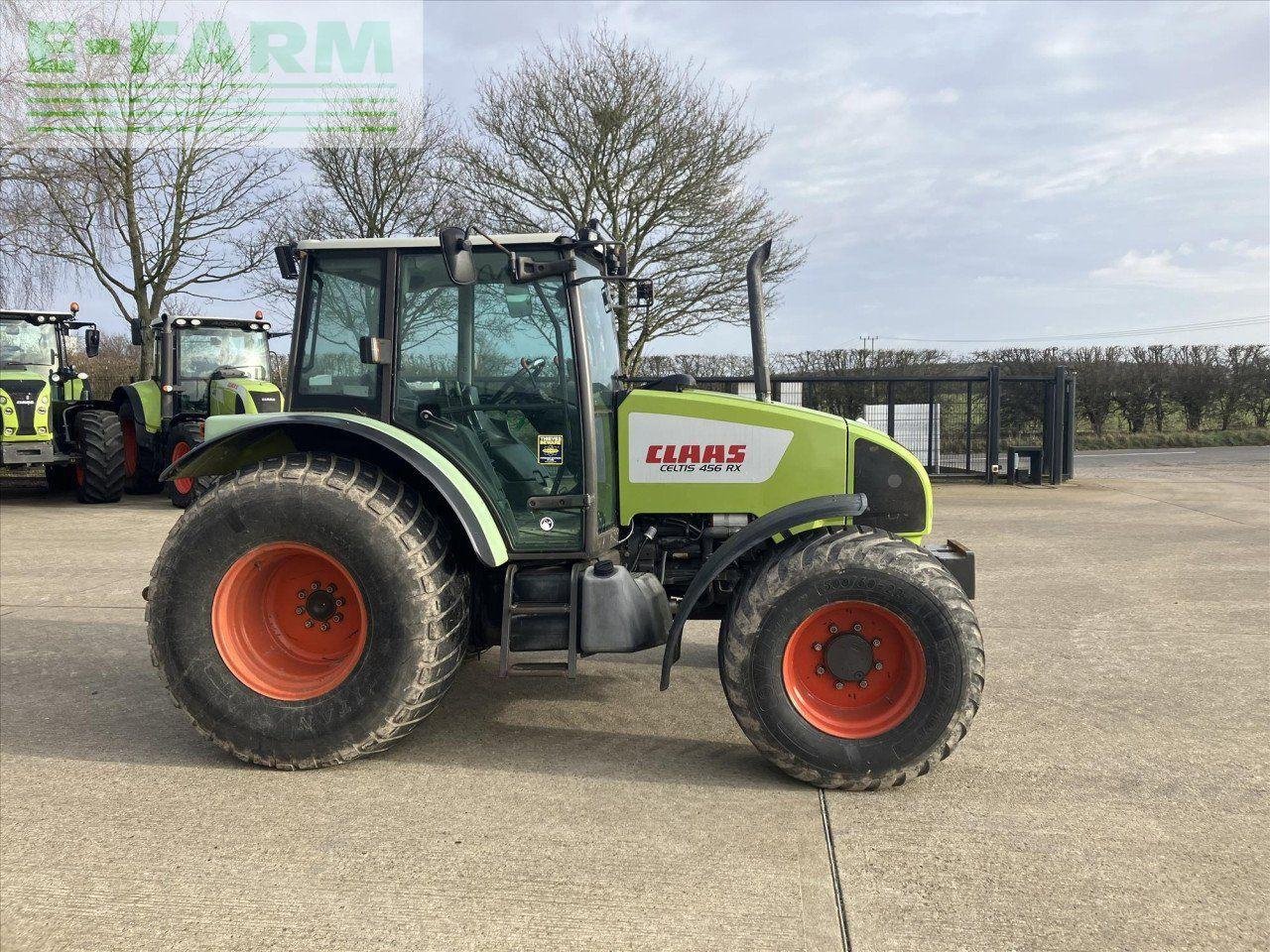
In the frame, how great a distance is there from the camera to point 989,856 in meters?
2.82

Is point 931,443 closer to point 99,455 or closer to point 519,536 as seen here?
point 99,455

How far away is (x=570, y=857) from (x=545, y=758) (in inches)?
32.0

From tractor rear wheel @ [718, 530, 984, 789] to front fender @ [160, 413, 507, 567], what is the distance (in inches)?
39.7

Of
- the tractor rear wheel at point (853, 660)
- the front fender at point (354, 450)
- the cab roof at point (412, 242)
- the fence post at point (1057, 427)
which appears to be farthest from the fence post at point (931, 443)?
the front fender at point (354, 450)

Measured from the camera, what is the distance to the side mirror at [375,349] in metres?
3.64

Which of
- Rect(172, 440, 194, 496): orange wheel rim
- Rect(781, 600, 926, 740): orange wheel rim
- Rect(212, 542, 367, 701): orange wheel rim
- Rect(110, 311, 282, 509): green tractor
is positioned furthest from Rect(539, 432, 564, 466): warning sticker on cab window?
Rect(172, 440, 194, 496): orange wheel rim

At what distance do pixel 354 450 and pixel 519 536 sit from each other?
2.49 feet

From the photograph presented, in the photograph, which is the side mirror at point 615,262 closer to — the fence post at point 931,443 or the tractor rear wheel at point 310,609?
the tractor rear wheel at point 310,609

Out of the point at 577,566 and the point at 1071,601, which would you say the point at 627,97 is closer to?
the point at 1071,601

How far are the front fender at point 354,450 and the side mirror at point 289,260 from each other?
65 centimetres

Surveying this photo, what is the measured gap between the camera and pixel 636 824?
305 cm

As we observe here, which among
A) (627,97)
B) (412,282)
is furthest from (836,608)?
(627,97)

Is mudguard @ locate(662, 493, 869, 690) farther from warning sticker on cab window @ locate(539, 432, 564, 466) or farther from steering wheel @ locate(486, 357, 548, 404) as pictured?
steering wheel @ locate(486, 357, 548, 404)

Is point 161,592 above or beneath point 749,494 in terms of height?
beneath
